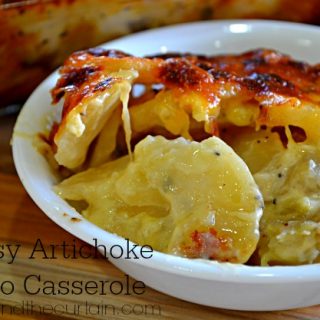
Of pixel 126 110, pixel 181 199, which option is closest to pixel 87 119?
pixel 126 110

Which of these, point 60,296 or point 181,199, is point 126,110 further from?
point 60,296

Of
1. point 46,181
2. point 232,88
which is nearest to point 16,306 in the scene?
point 46,181

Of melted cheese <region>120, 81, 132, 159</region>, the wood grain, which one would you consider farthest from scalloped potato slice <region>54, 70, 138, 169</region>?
the wood grain

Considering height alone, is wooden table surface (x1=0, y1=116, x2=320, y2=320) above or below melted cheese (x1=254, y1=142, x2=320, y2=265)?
below

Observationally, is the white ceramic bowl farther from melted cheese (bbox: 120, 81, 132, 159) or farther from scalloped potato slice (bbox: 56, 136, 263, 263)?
melted cheese (bbox: 120, 81, 132, 159)

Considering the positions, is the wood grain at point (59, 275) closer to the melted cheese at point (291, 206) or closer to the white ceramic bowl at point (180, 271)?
the white ceramic bowl at point (180, 271)

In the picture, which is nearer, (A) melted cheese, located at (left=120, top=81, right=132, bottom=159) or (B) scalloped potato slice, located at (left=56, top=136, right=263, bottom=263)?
(B) scalloped potato slice, located at (left=56, top=136, right=263, bottom=263)

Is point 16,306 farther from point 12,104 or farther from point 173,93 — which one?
point 12,104
